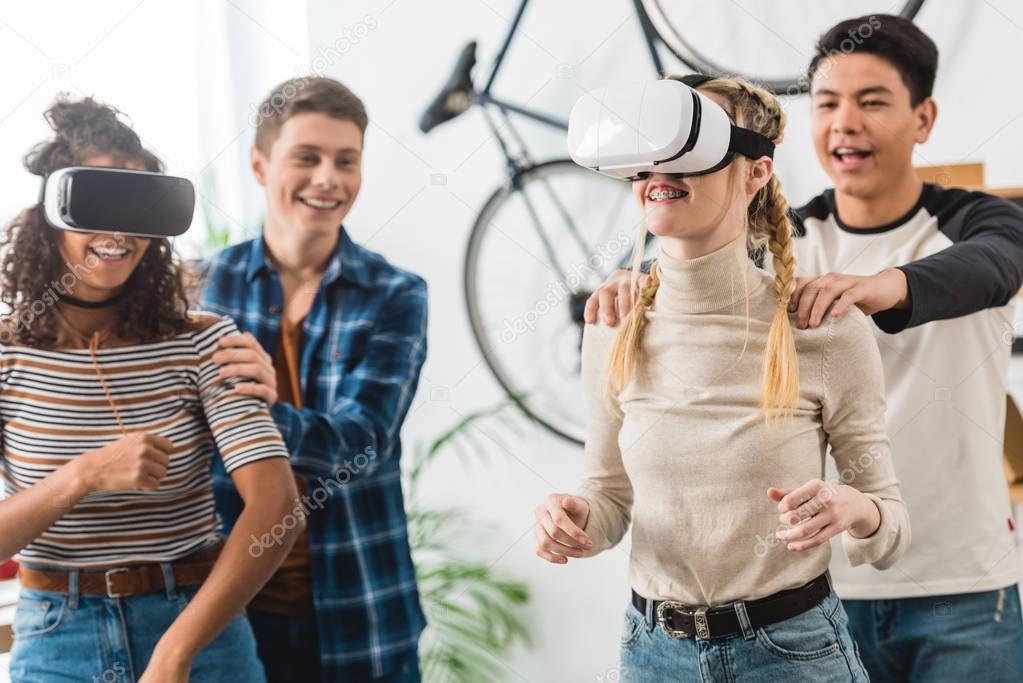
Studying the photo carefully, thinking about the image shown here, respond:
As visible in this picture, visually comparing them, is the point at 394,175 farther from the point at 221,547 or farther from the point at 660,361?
the point at 660,361

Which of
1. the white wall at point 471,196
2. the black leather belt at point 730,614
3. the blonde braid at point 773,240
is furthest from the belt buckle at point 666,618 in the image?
the white wall at point 471,196

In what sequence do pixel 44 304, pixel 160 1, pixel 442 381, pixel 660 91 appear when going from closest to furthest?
1. pixel 660 91
2. pixel 44 304
3. pixel 160 1
4. pixel 442 381

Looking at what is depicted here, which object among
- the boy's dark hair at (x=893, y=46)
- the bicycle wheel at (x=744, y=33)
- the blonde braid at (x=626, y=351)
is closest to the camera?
the blonde braid at (x=626, y=351)

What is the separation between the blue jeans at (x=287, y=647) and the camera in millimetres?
1864

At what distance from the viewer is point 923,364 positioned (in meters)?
1.52

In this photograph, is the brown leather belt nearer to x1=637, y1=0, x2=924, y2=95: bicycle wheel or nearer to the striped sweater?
the striped sweater

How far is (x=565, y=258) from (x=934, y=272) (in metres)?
1.22

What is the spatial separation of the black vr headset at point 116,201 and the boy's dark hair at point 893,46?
3.32 feet

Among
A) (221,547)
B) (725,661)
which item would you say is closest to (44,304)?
(221,547)

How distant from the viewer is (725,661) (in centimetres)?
117

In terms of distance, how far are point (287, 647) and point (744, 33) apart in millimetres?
1626

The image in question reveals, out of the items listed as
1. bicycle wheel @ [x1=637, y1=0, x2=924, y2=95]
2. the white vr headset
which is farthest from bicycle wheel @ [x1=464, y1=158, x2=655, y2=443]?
the white vr headset

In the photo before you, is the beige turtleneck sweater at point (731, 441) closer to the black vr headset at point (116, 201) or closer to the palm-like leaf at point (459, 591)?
the black vr headset at point (116, 201)

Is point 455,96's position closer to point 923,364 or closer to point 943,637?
point 923,364
